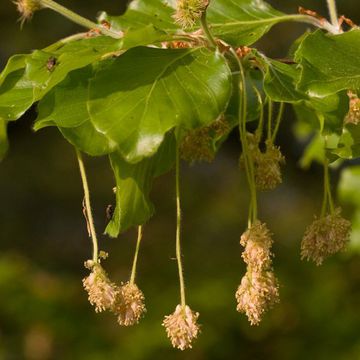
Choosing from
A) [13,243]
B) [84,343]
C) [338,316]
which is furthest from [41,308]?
[13,243]

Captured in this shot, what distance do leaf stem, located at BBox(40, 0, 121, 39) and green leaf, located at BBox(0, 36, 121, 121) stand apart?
0.11 ft

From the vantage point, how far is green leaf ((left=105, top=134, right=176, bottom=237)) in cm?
125

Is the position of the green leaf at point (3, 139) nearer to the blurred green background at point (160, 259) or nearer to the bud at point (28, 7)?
the bud at point (28, 7)

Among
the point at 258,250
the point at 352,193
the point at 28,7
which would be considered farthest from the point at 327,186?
the point at 352,193

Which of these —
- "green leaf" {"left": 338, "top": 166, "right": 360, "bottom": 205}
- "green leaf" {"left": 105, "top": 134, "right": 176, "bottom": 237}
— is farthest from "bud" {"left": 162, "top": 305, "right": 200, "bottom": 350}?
"green leaf" {"left": 338, "top": 166, "right": 360, "bottom": 205}

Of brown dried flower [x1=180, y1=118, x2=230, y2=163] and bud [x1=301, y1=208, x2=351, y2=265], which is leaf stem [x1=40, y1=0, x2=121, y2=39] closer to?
brown dried flower [x1=180, y1=118, x2=230, y2=163]

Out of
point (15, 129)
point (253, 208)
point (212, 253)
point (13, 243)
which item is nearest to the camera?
point (253, 208)

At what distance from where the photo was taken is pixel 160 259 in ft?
17.6

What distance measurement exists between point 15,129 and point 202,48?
226 inches

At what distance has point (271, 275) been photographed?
126 centimetres

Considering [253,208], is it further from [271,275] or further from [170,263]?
[170,263]

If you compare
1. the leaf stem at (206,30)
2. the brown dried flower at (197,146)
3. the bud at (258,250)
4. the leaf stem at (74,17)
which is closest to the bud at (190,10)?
the leaf stem at (206,30)

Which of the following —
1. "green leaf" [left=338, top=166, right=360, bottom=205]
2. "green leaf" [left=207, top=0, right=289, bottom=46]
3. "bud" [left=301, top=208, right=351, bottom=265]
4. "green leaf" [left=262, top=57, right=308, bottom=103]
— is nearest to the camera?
"green leaf" [left=262, top=57, right=308, bottom=103]

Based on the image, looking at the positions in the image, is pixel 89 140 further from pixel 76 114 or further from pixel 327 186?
pixel 327 186
